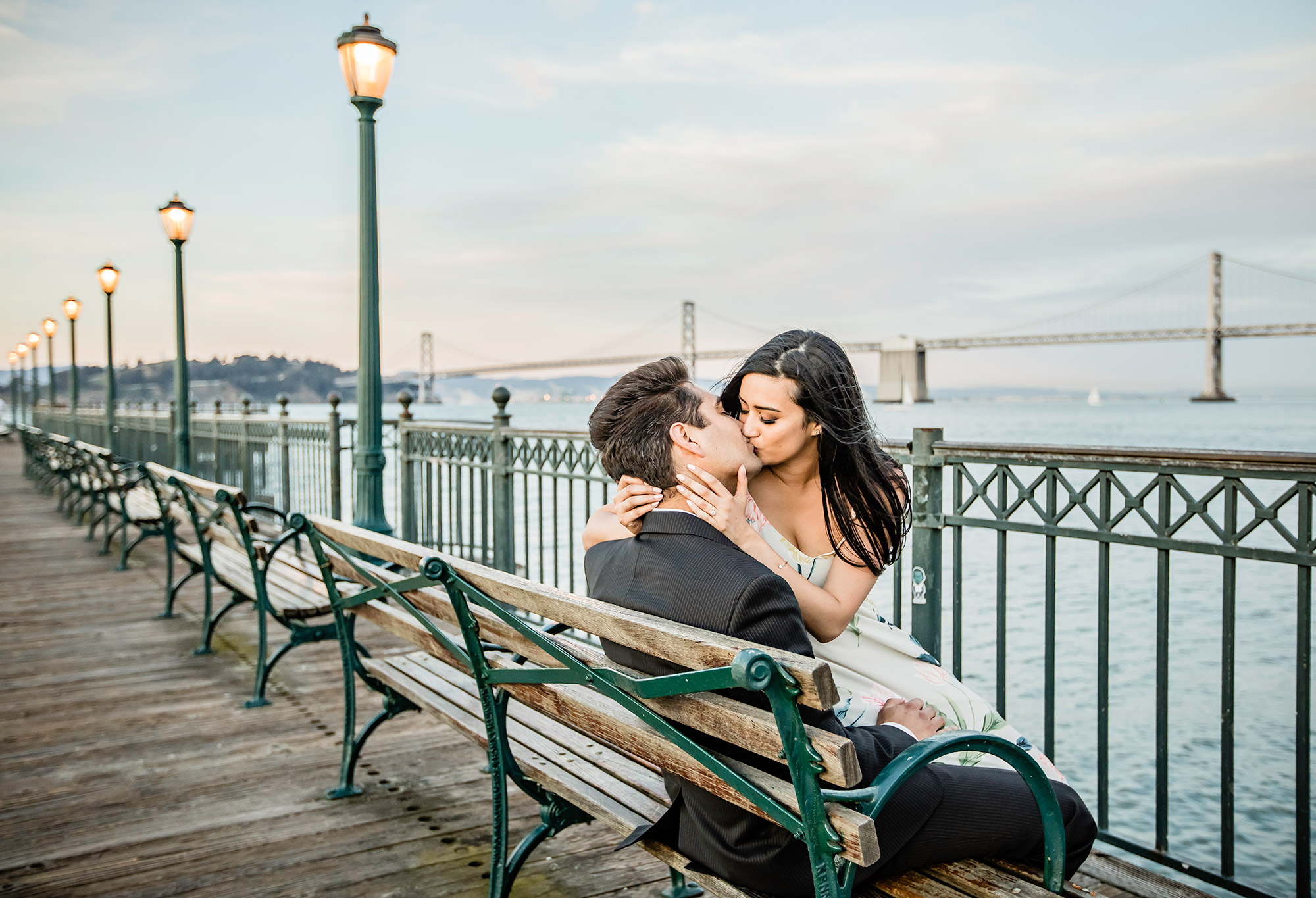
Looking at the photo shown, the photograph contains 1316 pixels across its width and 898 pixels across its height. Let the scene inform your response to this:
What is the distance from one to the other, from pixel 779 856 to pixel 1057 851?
48cm

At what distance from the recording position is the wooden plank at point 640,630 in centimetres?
120

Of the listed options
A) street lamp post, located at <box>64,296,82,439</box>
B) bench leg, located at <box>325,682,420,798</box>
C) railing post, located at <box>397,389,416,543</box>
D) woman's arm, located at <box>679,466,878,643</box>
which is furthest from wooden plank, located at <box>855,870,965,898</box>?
street lamp post, located at <box>64,296,82,439</box>

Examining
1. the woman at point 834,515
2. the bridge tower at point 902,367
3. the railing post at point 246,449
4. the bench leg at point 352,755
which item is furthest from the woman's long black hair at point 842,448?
the bridge tower at point 902,367

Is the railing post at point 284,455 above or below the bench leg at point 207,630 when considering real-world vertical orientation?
above

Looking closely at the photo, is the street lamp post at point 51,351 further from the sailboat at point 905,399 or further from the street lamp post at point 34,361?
the sailboat at point 905,399

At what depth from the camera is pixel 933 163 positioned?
57344mm

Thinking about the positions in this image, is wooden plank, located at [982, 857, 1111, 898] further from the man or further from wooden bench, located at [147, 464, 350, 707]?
wooden bench, located at [147, 464, 350, 707]

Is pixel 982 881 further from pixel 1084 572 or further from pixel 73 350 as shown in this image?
pixel 73 350

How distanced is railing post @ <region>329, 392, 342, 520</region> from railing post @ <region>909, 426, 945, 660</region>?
20.9 feet

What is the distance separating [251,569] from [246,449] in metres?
6.98

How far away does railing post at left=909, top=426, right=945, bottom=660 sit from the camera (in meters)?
3.00

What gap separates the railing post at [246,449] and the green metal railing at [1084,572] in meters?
0.03

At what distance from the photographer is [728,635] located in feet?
4.62

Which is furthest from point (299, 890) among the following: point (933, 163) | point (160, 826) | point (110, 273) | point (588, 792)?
point (933, 163)
